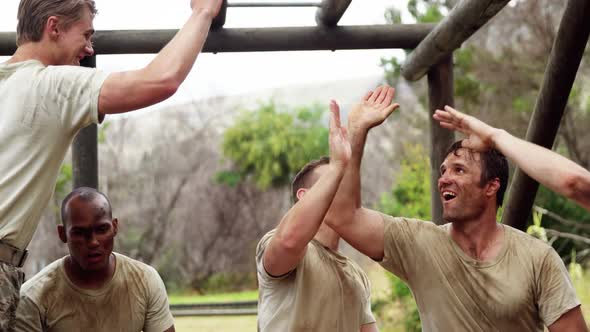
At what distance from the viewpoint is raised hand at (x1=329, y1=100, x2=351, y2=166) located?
115 inches

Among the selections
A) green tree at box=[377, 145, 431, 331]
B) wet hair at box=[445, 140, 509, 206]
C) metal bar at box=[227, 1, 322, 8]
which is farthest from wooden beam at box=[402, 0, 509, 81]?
green tree at box=[377, 145, 431, 331]

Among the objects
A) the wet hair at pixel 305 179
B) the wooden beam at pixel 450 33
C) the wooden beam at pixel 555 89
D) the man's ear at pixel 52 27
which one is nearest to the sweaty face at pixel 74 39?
the man's ear at pixel 52 27

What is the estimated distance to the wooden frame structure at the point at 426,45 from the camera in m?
3.93

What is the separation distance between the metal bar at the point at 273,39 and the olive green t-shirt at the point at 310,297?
1.62 meters

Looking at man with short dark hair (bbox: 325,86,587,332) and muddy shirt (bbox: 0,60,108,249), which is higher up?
muddy shirt (bbox: 0,60,108,249)

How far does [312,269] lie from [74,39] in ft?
4.04

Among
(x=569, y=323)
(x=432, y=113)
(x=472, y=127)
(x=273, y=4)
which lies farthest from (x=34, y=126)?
(x=432, y=113)

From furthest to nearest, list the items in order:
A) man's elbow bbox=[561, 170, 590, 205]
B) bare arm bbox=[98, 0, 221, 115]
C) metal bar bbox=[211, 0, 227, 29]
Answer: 1. metal bar bbox=[211, 0, 227, 29]
2. man's elbow bbox=[561, 170, 590, 205]
3. bare arm bbox=[98, 0, 221, 115]

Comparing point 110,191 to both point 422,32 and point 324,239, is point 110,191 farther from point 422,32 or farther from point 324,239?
point 324,239

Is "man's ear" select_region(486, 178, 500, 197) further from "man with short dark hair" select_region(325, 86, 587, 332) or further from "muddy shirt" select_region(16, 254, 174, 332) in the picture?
"muddy shirt" select_region(16, 254, 174, 332)

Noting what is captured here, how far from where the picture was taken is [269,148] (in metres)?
19.0

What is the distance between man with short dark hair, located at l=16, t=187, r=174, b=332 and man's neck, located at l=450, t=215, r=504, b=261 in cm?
124

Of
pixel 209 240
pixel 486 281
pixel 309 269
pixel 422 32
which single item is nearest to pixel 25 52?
pixel 309 269

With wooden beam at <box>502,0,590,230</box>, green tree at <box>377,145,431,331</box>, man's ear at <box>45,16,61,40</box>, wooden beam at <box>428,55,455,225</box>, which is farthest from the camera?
green tree at <box>377,145,431,331</box>
